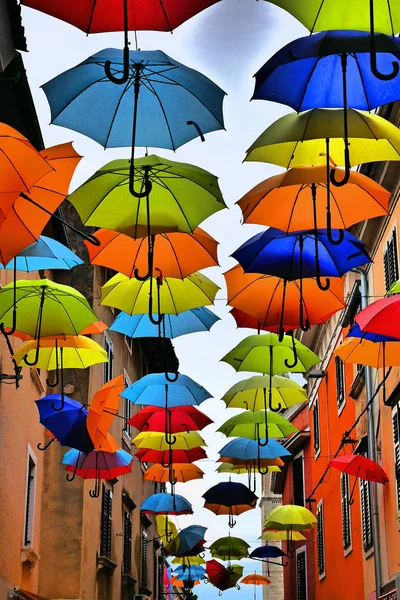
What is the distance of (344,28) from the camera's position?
7.51 meters

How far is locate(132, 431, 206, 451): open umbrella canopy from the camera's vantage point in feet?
60.2

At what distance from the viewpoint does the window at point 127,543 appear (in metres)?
24.7

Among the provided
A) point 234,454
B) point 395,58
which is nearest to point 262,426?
point 234,454

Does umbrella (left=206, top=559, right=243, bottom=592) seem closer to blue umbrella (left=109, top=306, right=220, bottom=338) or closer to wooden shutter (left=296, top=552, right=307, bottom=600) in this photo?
wooden shutter (left=296, top=552, right=307, bottom=600)

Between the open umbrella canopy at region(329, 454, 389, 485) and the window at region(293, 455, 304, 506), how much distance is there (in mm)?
16214

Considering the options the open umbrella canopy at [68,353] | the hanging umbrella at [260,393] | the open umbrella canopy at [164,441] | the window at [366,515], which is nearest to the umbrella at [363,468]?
the hanging umbrella at [260,393]

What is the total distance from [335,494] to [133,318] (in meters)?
11.7

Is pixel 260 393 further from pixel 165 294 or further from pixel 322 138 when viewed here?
pixel 322 138

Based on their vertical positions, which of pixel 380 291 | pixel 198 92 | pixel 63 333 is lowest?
pixel 63 333

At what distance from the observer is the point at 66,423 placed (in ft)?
47.2

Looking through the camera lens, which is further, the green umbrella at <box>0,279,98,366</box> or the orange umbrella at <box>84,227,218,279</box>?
the green umbrella at <box>0,279,98,366</box>

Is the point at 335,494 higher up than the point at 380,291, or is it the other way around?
the point at 380,291

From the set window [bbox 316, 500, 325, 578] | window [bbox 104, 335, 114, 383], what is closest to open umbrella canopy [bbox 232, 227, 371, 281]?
window [bbox 104, 335, 114, 383]

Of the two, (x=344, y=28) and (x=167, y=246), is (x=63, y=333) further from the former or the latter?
(x=344, y=28)
